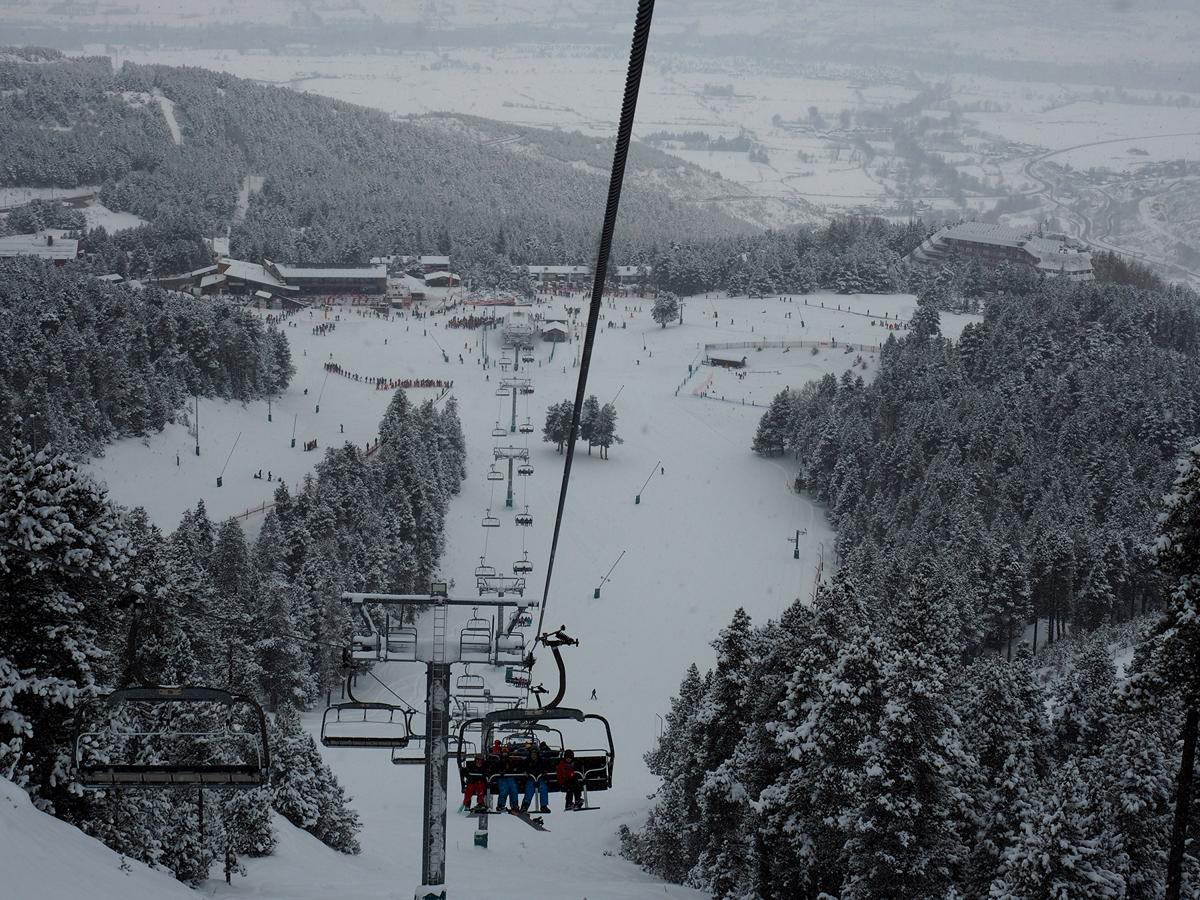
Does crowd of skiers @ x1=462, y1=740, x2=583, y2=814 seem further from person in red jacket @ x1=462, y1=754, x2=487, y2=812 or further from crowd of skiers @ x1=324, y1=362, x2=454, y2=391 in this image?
crowd of skiers @ x1=324, y1=362, x2=454, y2=391

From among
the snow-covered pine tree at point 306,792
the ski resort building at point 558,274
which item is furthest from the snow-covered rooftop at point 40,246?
the snow-covered pine tree at point 306,792

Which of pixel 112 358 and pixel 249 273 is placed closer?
pixel 112 358

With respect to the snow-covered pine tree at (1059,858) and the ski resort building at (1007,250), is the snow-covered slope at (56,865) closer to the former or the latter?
the snow-covered pine tree at (1059,858)

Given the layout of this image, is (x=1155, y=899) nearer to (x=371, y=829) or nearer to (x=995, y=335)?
(x=371, y=829)

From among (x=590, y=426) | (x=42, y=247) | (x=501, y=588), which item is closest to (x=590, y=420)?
(x=590, y=426)

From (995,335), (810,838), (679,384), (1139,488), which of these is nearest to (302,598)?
(810,838)

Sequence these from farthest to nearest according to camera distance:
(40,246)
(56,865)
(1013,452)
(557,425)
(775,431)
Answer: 1. (40,246)
2. (775,431)
3. (557,425)
4. (1013,452)
5. (56,865)

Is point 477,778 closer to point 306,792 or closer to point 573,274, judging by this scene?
point 306,792
